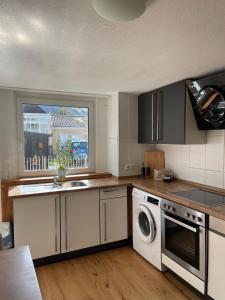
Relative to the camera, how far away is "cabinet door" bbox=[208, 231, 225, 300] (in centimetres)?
163

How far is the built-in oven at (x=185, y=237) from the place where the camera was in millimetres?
1793

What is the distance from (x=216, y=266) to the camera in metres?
1.68

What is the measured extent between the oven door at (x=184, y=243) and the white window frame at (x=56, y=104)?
1510 mm

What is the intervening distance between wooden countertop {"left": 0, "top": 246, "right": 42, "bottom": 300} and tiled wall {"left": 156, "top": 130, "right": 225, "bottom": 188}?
6.66 feet

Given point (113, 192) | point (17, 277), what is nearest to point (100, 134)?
point (113, 192)

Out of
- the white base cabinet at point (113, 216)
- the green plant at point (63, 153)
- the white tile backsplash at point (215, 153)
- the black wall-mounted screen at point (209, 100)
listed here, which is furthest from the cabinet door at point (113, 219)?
the black wall-mounted screen at point (209, 100)

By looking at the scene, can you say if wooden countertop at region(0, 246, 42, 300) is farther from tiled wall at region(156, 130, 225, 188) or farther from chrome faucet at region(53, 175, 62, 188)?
tiled wall at region(156, 130, 225, 188)

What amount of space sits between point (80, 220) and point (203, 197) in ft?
4.51

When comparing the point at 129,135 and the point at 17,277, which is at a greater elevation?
the point at 129,135

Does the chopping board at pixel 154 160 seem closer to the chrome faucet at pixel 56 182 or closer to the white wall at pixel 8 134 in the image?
the chrome faucet at pixel 56 182

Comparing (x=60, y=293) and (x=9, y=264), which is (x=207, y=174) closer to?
(x=60, y=293)

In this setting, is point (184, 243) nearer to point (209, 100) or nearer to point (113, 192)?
point (113, 192)

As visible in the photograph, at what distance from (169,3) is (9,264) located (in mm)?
1470

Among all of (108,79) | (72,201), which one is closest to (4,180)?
(72,201)
